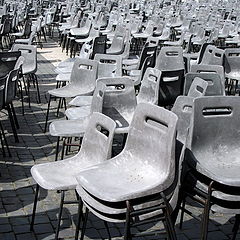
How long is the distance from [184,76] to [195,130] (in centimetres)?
230

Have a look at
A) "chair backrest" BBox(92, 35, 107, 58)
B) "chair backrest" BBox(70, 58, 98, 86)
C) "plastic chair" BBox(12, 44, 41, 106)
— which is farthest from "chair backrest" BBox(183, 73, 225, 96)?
"plastic chair" BBox(12, 44, 41, 106)

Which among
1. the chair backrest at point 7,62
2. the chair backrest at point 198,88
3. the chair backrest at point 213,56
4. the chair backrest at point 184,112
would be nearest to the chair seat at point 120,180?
the chair backrest at point 184,112

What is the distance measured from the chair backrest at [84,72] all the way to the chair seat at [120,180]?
2.81 meters

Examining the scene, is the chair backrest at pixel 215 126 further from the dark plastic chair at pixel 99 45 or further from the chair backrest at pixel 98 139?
the dark plastic chair at pixel 99 45

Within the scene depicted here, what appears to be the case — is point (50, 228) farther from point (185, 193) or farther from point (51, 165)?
point (185, 193)

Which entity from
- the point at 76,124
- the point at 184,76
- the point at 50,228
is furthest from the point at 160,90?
the point at 50,228

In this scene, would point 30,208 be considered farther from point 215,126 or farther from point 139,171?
point 215,126

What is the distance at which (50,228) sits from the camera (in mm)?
3951

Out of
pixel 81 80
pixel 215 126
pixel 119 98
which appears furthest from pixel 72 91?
pixel 215 126

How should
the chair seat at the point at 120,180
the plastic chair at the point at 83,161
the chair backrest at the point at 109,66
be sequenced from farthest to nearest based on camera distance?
the chair backrest at the point at 109,66 → the plastic chair at the point at 83,161 → the chair seat at the point at 120,180

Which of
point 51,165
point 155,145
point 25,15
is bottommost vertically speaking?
point 25,15

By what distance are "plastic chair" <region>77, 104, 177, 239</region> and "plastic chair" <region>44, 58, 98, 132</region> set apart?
2720 millimetres

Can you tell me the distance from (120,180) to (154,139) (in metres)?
0.37

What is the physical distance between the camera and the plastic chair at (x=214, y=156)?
121 inches
